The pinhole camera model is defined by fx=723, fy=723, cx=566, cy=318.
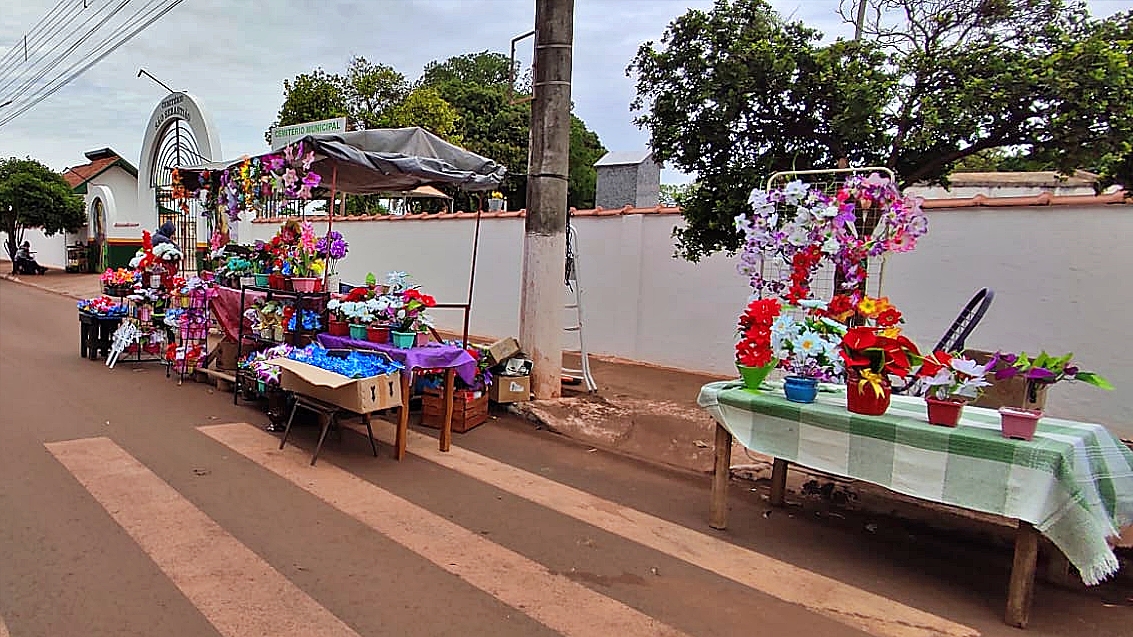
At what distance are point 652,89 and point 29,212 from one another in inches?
1077

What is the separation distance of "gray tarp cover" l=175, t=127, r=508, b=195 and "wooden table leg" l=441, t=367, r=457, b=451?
2.25m

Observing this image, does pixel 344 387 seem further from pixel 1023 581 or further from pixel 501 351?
pixel 1023 581

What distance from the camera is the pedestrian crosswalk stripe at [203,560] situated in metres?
3.20

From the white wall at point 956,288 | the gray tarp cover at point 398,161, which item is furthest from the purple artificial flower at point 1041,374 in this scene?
the gray tarp cover at point 398,161

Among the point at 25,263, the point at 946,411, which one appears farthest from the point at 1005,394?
the point at 25,263

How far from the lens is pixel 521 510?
15.5 ft

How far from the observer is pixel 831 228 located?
4465 millimetres

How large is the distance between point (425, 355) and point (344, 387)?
2.55ft

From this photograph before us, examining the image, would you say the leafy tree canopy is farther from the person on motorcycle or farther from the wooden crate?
the person on motorcycle

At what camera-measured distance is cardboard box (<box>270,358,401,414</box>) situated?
5.23 m

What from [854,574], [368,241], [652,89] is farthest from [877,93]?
[368,241]

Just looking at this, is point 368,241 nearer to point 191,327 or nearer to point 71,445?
point 191,327

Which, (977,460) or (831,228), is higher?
(831,228)

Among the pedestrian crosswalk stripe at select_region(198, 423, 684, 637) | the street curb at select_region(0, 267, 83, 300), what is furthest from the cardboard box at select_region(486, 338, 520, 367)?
the street curb at select_region(0, 267, 83, 300)
